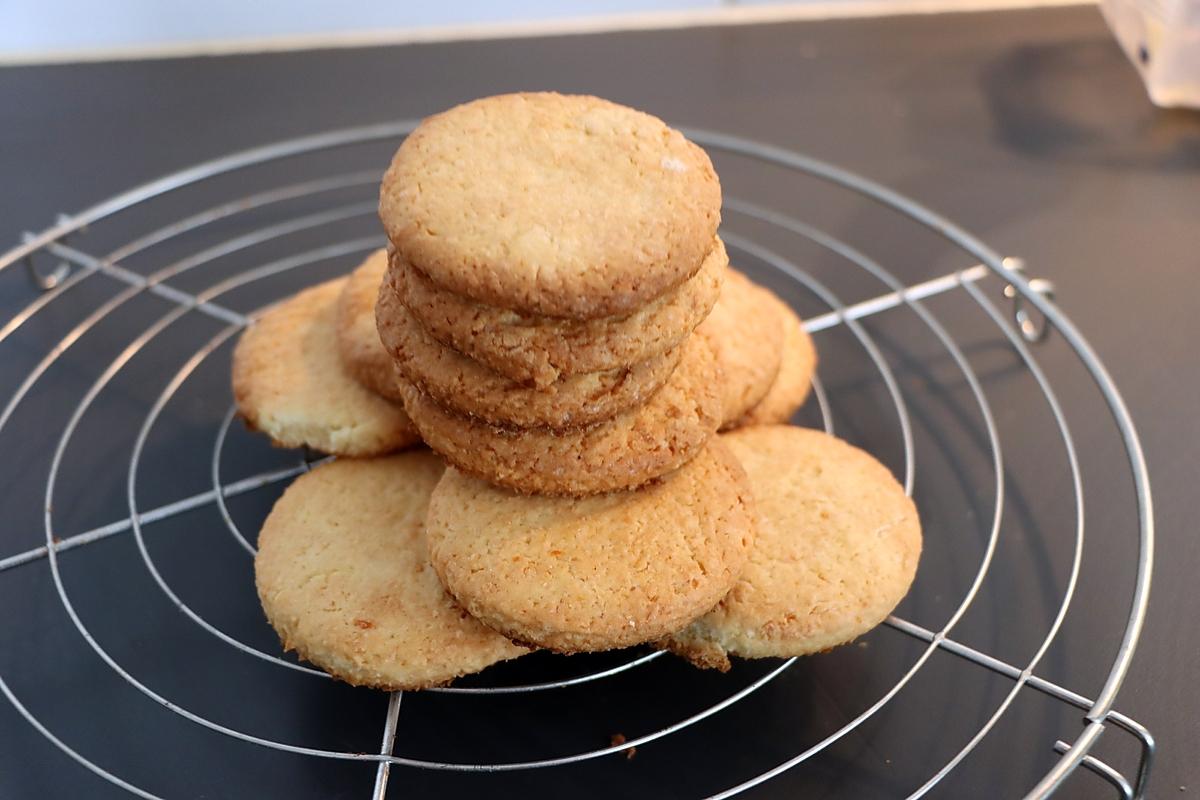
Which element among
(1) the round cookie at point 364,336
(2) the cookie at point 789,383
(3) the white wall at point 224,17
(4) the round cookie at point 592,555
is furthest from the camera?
(3) the white wall at point 224,17

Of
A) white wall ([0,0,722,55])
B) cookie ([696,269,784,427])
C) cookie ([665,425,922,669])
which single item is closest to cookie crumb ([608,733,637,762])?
cookie ([665,425,922,669])

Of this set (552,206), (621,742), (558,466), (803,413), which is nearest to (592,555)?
(558,466)

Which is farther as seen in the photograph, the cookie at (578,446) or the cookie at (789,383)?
the cookie at (789,383)

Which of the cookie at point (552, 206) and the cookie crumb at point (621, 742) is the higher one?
the cookie at point (552, 206)

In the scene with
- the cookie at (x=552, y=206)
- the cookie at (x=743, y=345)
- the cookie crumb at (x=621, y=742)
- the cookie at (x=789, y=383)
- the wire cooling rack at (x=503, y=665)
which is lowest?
the cookie crumb at (x=621, y=742)

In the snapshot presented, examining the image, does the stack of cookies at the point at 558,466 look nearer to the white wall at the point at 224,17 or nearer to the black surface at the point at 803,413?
the black surface at the point at 803,413

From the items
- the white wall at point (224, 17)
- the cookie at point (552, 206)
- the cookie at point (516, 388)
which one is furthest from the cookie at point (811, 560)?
the white wall at point (224, 17)

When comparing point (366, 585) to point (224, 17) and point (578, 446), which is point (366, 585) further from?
point (224, 17)

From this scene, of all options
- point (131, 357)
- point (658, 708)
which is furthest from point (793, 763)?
point (131, 357)
